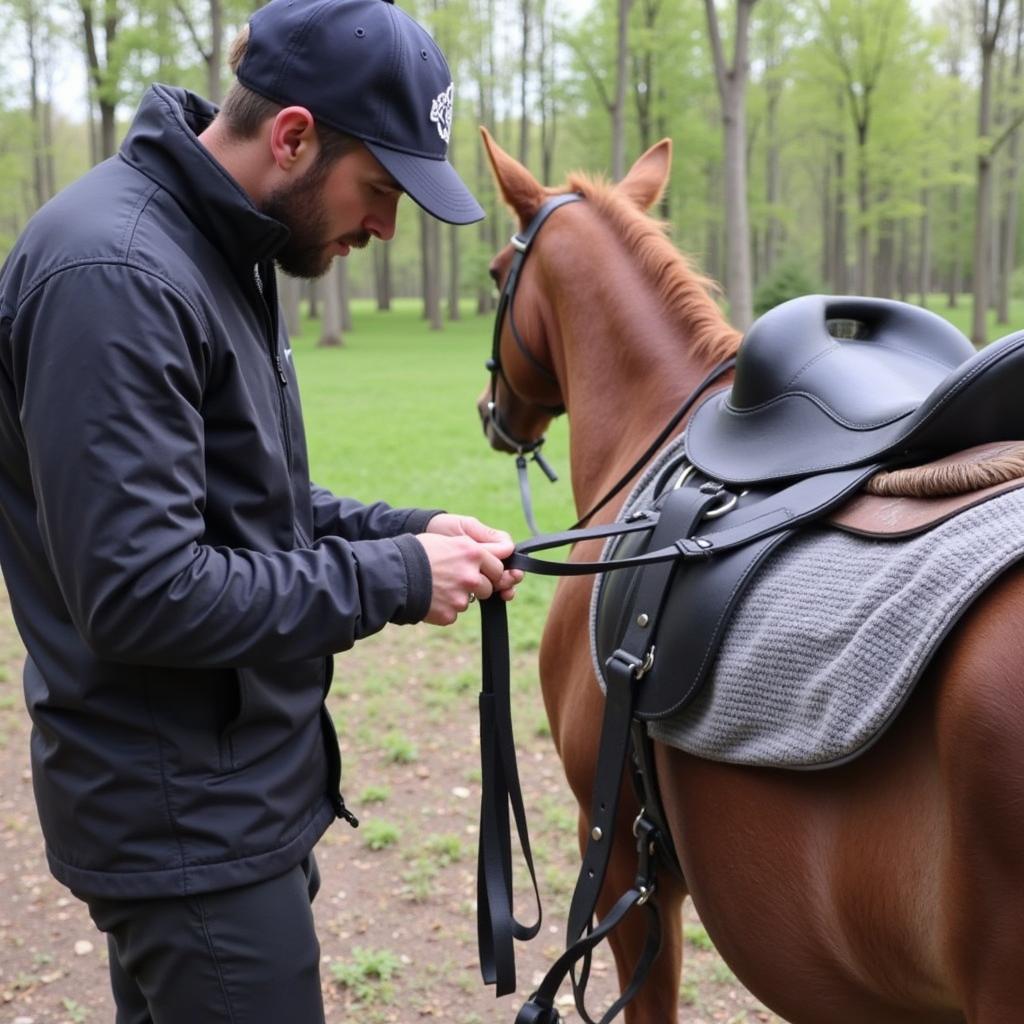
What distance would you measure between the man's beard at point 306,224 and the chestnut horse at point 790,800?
37.0 inches

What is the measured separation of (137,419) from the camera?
1.33 m

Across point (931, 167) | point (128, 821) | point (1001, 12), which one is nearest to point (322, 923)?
point (128, 821)

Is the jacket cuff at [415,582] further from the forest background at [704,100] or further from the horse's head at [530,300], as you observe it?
the forest background at [704,100]

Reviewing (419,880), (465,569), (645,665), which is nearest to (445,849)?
(419,880)

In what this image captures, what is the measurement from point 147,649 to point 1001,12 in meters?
22.2

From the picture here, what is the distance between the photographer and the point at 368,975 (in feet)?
10.3

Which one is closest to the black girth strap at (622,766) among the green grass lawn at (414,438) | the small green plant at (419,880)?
the small green plant at (419,880)

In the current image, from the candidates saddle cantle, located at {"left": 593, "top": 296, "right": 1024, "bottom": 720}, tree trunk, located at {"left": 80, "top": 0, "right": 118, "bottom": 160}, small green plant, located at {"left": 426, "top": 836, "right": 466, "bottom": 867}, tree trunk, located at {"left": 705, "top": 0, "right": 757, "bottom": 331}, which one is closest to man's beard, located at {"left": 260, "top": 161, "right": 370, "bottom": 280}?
saddle cantle, located at {"left": 593, "top": 296, "right": 1024, "bottom": 720}

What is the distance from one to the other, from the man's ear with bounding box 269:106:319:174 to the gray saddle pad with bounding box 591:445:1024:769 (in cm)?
102

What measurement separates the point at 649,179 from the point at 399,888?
8.50ft

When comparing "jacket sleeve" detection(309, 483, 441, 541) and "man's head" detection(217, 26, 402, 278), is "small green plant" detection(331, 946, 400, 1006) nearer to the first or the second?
"jacket sleeve" detection(309, 483, 441, 541)

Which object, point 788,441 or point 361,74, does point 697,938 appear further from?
point 361,74

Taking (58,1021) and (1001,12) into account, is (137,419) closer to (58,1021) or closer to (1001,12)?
(58,1021)

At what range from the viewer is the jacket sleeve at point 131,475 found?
132 cm
